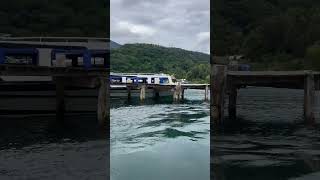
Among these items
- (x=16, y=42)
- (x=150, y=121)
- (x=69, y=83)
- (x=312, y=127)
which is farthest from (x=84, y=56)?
(x=150, y=121)

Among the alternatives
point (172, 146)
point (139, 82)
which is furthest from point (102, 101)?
point (139, 82)

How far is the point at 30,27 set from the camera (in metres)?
8.23

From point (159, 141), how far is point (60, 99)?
1.89 meters

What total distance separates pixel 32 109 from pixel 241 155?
4.40 metres

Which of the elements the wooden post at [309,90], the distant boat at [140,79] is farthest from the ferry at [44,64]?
the distant boat at [140,79]

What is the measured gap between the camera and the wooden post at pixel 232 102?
23.4 ft

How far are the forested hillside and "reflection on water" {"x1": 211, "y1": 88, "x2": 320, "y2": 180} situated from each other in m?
0.82

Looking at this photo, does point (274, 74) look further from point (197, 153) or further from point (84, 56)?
point (84, 56)

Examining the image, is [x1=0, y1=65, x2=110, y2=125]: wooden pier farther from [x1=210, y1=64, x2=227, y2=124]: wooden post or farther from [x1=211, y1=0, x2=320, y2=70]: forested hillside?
[x1=211, y1=0, x2=320, y2=70]: forested hillside

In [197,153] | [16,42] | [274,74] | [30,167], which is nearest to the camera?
[30,167]

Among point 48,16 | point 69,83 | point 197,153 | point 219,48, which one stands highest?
point 48,16

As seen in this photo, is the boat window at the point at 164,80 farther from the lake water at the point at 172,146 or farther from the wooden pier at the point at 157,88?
the lake water at the point at 172,146

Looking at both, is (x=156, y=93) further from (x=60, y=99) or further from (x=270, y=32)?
(x=60, y=99)

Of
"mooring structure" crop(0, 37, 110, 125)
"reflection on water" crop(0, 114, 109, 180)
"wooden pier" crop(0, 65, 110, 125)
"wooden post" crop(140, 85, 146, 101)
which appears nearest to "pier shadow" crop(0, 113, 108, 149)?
"reflection on water" crop(0, 114, 109, 180)
